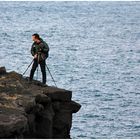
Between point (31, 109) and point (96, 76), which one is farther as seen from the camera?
point (96, 76)

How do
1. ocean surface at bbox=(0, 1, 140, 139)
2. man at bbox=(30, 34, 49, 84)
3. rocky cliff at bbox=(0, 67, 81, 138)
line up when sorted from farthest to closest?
1. ocean surface at bbox=(0, 1, 140, 139)
2. man at bbox=(30, 34, 49, 84)
3. rocky cliff at bbox=(0, 67, 81, 138)

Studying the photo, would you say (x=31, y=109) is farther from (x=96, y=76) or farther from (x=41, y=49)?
(x=96, y=76)

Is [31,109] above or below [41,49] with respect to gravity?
below

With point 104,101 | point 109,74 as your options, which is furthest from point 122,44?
point 104,101

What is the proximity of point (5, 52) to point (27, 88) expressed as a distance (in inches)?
3207

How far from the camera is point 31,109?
81.3 ft

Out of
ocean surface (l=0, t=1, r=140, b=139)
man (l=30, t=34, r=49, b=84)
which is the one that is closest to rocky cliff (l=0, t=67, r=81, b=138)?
man (l=30, t=34, r=49, b=84)

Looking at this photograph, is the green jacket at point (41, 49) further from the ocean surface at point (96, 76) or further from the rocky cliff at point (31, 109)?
the ocean surface at point (96, 76)

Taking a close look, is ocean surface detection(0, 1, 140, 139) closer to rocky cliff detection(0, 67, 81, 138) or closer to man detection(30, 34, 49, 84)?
man detection(30, 34, 49, 84)

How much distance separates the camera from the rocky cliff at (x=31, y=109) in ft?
72.4

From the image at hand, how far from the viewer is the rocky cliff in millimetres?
22062

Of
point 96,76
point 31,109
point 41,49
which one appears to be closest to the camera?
point 31,109

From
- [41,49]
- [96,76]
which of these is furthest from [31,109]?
[96,76]

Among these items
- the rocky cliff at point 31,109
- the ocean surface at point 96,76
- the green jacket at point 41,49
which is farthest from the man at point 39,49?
the ocean surface at point 96,76
